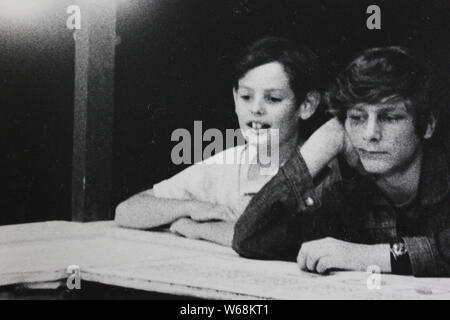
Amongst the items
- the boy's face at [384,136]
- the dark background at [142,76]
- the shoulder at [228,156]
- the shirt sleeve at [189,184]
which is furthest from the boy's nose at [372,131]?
the shirt sleeve at [189,184]

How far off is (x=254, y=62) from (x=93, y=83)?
65 centimetres

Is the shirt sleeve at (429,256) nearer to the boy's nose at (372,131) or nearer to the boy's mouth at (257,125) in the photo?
the boy's nose at (372,131)

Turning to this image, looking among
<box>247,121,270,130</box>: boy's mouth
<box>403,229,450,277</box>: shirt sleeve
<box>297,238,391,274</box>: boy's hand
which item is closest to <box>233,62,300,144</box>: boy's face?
<box>247,121,270,130</box>: boy's mouth

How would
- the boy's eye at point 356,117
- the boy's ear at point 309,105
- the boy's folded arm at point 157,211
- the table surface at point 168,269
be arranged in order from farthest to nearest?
the boy's folded arm at point 157,211
the boy's ear at point 309,105
the boy's eye at point 356,117
the table surface at point 168,269

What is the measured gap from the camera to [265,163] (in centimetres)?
278

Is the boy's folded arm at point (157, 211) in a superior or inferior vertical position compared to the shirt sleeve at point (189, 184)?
inferior

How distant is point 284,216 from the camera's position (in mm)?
2605

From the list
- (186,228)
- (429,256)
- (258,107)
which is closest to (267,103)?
(258,107)

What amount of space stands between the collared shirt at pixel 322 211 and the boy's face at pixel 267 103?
166 millimetres

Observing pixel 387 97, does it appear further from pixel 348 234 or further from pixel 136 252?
pixel 136 252

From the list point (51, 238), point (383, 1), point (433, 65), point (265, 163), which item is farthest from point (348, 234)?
point (51, 238)

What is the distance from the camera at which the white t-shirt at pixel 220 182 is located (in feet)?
9.14

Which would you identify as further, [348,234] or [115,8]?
[115,8]

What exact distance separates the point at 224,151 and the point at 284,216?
40 centimetres
